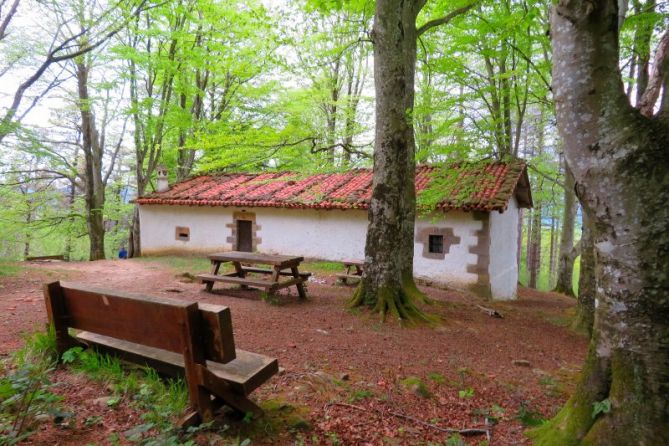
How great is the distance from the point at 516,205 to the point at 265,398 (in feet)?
38.9

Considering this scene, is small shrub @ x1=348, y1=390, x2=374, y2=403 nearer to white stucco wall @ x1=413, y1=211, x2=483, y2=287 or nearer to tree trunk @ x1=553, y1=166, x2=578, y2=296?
white stucco wall @ x1=413, y1=211, x2=483, y2=287

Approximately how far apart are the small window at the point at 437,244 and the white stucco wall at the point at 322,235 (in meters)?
0.27

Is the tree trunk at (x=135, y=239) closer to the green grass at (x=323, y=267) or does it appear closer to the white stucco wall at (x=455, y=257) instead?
the green grass at (x=323, y=267)

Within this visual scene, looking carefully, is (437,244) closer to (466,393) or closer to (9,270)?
(466,393)

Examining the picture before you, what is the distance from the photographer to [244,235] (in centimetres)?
1378

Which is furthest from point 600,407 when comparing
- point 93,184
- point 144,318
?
point 93,184

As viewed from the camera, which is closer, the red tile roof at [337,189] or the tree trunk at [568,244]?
the red tile roof at [337,189]

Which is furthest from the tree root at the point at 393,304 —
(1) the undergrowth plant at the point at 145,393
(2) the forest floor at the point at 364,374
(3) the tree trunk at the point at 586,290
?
(1) the undergrowth plant at the point at 145,393

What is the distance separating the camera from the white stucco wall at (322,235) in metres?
10.3

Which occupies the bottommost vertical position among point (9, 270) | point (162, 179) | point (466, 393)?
point (466, 393)

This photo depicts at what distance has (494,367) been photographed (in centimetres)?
433

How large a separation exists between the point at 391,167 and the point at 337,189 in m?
6.76

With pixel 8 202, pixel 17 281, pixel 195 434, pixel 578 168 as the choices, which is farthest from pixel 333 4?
pixel 8 202

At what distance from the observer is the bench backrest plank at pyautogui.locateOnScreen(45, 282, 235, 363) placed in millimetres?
2227
